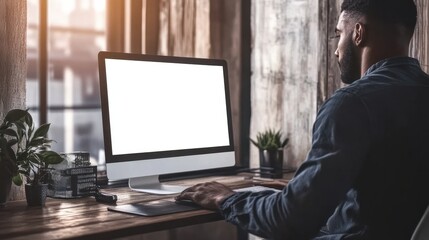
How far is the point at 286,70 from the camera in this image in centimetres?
292

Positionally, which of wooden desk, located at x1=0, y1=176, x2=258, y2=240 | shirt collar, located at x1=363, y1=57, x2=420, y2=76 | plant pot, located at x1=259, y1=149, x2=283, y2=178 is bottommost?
wooden desk, located at x1=0, y1=176, x2=258, y2=240

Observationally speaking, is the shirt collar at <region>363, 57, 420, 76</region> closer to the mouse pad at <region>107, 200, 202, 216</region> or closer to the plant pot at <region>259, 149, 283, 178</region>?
the mouse pad at <region>107, 200, 202, 216</region>

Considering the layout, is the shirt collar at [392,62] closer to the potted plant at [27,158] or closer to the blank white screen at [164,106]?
the blank white screen at [164,106]

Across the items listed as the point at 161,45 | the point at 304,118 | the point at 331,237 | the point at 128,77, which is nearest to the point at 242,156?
the point at 304,118

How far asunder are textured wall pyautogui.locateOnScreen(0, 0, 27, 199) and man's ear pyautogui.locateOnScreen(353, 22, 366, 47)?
1.17 m

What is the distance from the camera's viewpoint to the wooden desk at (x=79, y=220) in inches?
60.9

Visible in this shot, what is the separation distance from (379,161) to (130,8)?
2074mm

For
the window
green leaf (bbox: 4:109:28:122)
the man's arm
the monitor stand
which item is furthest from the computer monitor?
the window

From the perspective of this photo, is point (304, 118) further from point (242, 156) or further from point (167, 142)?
point (167, 142)

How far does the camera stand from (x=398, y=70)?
1.59 m

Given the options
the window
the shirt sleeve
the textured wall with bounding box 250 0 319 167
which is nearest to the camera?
the shirt sleeve

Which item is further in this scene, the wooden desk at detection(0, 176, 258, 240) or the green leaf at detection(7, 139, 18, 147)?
the green leaf at detection(7, 139, 18, 147)

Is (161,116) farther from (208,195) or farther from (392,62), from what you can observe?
(392,62)

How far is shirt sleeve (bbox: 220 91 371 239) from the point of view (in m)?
1.40
